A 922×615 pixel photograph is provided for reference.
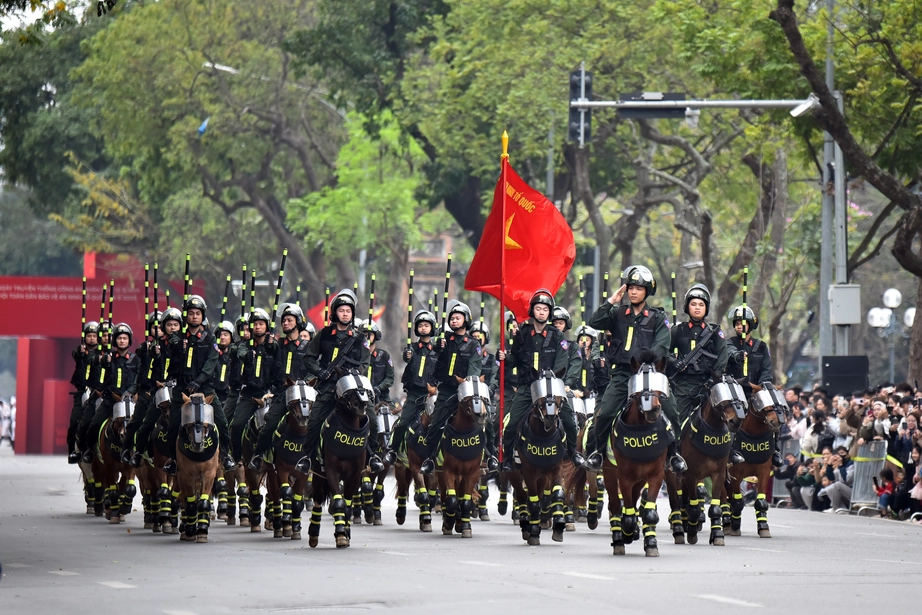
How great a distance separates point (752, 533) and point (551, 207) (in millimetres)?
4786

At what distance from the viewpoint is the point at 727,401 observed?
16.8 metres

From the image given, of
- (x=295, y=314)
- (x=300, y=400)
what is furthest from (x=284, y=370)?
(x=300, y=400)

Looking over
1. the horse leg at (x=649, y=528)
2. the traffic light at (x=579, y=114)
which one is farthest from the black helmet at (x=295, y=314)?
the traffic light at (x=579, y=114)

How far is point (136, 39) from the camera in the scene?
45969mm

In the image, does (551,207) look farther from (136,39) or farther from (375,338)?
(136,39)

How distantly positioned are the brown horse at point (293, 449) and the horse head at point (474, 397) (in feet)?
4.80

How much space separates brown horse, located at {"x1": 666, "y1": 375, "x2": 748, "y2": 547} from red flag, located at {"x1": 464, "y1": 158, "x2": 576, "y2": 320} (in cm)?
423

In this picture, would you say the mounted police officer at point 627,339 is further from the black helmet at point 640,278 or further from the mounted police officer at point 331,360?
the mounted police officer at point 331,360

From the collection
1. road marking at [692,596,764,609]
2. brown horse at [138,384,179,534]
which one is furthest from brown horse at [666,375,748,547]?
brown horse at [138,384,179,534]

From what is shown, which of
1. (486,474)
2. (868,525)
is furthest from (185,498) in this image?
(868,525)

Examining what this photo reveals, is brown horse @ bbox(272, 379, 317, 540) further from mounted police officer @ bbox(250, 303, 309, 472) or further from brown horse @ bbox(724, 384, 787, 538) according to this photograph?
brown horse @ bbox(724, 384, 787, 538)

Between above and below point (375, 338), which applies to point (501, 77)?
above

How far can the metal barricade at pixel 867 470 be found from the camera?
78.6ft

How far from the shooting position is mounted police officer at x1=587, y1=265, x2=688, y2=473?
1588 centimetres
